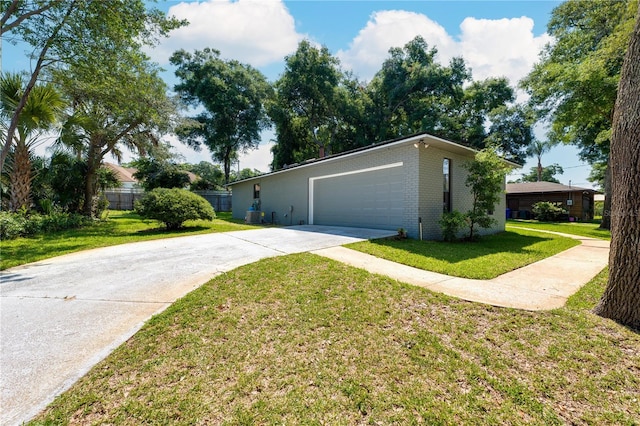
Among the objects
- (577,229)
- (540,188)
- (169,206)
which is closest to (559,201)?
(540,188)

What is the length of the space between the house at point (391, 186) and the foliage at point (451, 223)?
48cm

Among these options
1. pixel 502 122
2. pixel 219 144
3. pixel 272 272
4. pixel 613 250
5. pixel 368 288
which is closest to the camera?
pixel 613 250

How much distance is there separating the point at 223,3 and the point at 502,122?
87.9ft

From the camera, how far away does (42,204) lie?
11891 millimetres

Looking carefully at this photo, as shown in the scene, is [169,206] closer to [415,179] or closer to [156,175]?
[415,179]

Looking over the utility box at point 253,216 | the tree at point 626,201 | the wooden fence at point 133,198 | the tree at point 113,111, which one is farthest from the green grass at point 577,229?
the wooden fence at point 133,198

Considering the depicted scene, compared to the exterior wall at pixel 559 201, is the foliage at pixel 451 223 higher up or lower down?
lower down

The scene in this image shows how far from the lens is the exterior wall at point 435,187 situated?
8.68 m

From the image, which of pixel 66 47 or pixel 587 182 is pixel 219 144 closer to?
pixel 66 47

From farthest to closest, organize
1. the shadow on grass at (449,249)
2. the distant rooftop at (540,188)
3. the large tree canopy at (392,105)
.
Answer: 1. the large tree canopy at (392,105)
2. the distant rooftop at (540,188)
3. the shadow on grass at (449,249)

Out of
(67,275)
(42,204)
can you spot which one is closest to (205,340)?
(67,275)

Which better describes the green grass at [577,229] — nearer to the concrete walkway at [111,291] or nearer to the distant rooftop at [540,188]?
the concrete walkway at [111,291]

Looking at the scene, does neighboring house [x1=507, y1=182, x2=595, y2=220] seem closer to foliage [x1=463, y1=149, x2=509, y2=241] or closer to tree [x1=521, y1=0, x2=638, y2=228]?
tree [x1=521, y1=0, x2=638, y2=228]

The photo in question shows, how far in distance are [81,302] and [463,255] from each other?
741cm
